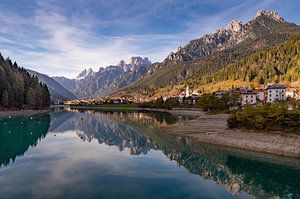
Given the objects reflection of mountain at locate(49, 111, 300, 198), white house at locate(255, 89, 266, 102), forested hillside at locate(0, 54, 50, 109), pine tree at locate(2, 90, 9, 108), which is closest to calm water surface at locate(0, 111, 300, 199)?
reflection of mountain at locate(49, 111, 300, 198)

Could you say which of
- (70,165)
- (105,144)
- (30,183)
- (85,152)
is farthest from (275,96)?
(30,183)

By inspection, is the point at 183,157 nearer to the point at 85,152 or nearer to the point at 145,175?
the point at 145,175

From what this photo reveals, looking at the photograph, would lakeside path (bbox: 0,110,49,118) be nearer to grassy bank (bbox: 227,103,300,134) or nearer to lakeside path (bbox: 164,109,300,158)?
lakeside path (bbox: 164,109,300,158)

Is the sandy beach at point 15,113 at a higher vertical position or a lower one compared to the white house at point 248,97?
lower

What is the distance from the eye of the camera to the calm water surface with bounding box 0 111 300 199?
1393 inches

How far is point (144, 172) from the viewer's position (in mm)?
45906

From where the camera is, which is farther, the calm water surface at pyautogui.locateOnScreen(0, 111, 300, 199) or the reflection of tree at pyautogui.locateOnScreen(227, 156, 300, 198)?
the reflection of tree at pyautogui.locateOnScreen(227, 156, 300, 198)

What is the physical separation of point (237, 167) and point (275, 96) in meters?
136

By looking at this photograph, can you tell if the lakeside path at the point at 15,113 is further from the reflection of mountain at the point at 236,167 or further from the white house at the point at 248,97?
the white house at the point at 248,97

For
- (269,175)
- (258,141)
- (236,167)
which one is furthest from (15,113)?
(269,175)

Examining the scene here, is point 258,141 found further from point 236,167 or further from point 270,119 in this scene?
point 236,167

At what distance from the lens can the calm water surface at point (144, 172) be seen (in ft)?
116

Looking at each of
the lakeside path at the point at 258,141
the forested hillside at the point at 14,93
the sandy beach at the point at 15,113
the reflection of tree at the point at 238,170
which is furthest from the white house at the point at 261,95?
the forested hillside at the point at 14,93

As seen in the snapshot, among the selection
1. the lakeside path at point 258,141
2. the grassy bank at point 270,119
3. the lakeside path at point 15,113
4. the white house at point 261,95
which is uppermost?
the white house at point 261,95
